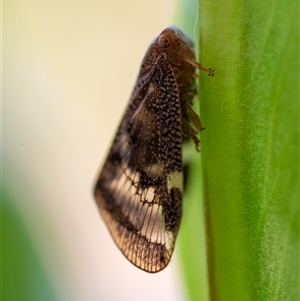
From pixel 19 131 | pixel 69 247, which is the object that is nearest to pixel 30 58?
pixel 19 131

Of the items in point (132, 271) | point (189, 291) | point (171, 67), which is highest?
point (171, 67)

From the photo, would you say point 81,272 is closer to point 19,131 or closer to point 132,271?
point 132,271

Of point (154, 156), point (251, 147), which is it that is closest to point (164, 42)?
point (154, 156)

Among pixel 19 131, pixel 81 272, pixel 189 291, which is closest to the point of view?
pixel 189 291

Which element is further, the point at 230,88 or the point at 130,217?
the point at 130,217

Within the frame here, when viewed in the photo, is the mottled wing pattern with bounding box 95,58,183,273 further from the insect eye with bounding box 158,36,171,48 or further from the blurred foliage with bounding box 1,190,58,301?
the blurred foliage with bounding box 1,190,58,301

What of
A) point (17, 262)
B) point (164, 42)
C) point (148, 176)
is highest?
point (164, 42)

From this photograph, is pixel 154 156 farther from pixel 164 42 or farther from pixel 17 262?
pixel 17 262
